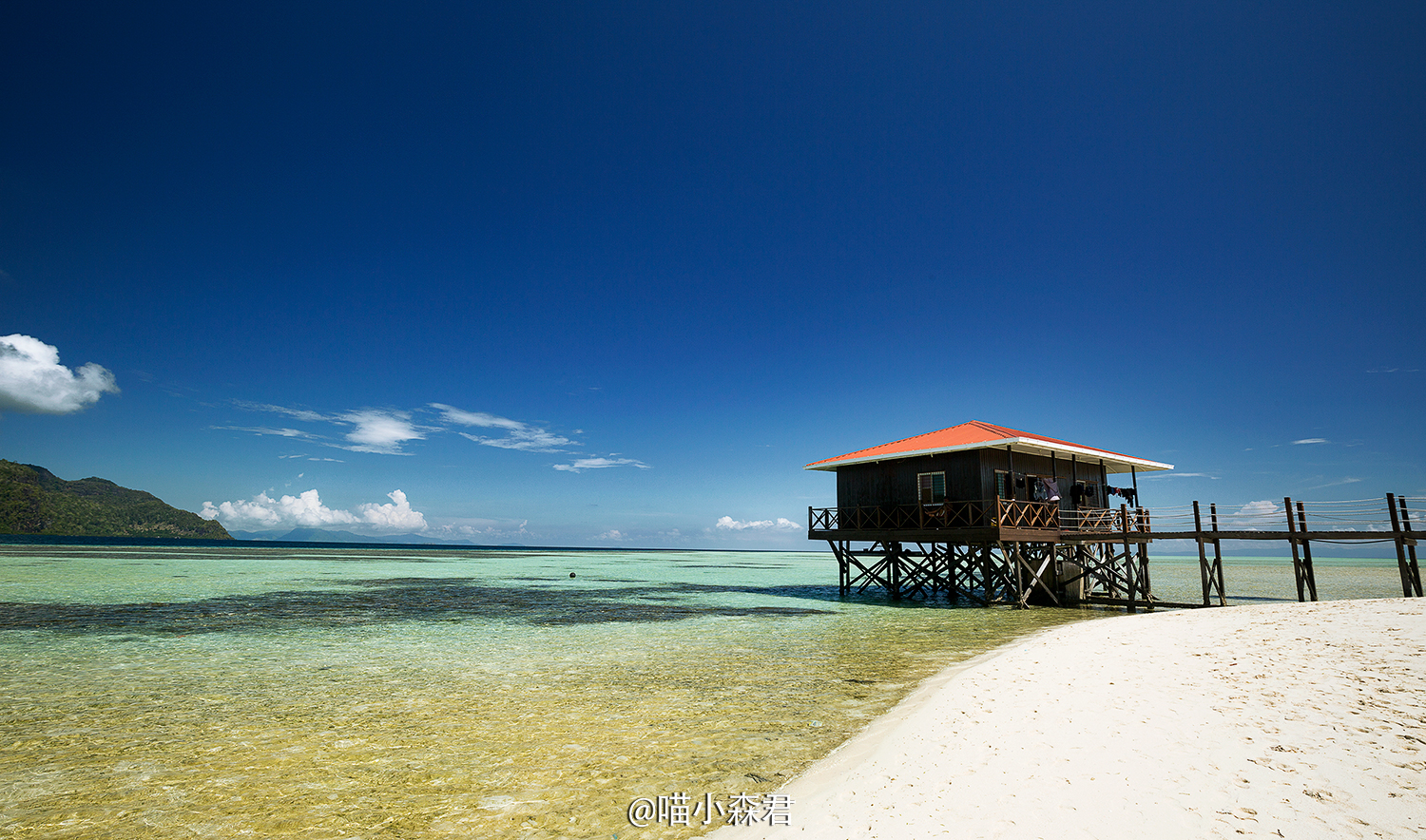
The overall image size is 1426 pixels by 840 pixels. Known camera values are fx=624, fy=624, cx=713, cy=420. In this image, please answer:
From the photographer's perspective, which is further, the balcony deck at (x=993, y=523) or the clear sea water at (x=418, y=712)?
the balcony deck at (x=993, y=523)

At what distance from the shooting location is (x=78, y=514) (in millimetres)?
156750

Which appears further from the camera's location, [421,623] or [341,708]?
[421,623]

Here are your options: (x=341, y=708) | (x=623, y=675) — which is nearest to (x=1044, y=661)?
(x=623, y=675)

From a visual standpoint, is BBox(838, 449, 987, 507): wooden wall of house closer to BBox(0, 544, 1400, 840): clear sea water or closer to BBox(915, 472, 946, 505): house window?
BBox(915, 472, 946, 505): house window

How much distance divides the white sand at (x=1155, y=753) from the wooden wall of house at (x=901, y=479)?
12560 mm

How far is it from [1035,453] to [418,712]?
22708mm

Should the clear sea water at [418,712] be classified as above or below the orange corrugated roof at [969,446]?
below

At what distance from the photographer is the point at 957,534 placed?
870 inches

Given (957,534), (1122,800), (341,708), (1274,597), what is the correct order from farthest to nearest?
(1274,597) < (957,534) < (341,708) < (1122,800)

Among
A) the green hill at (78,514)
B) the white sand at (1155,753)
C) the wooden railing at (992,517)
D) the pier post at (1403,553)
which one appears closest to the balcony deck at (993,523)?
the wooden railing at (992,517)

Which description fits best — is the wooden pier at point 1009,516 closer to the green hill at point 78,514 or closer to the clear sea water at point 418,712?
the clear sea water at point 418,712

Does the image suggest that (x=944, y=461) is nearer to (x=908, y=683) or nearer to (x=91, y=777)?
(x=908, y=683)

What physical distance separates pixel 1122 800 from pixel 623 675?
8.33 metres

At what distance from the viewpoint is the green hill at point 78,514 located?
446 ft
